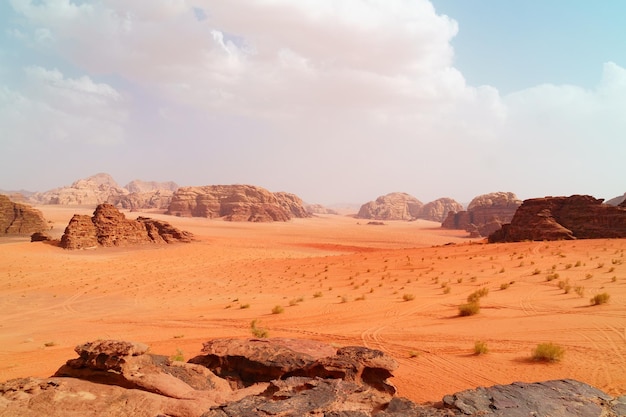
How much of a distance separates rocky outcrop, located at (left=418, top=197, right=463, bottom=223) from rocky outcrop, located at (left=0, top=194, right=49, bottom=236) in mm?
100154

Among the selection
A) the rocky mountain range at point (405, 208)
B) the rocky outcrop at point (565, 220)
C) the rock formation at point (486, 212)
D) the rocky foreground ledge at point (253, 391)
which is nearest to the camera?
the rocky foreground ledge at point (253, 391)

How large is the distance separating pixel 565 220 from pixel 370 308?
2554cm

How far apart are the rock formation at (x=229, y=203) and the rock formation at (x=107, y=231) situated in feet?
157

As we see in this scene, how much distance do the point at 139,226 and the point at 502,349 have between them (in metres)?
36.3

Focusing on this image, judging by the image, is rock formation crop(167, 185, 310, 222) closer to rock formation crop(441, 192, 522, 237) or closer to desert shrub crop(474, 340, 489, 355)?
rock formation crop(441, 192, 522, 237)

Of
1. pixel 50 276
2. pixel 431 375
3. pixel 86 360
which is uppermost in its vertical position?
pixel 86 360

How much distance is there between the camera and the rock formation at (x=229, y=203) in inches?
3489

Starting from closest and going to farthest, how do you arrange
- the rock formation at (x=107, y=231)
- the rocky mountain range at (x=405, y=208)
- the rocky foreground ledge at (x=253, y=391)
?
the rocky foreground ledge at (x=253, y=391)
the rock formation at (x=107, y=231)
the rocky mountain range at (x=405, y=208)

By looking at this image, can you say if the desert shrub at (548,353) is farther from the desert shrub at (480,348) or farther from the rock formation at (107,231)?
the rock formation at (107,231)

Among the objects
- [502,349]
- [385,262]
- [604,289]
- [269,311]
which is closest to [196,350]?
[269,311]

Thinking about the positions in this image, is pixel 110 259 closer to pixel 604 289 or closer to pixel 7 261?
A: pixel 7 261

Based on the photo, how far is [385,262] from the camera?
24.1m

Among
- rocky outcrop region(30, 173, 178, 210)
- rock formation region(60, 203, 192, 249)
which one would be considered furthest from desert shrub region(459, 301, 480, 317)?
rocky outcrop region(30, 173, 178, 210)

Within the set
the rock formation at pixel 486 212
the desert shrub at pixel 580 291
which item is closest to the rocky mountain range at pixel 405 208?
the rock formation at pixel 486 212
